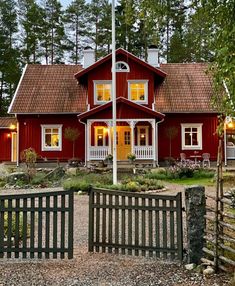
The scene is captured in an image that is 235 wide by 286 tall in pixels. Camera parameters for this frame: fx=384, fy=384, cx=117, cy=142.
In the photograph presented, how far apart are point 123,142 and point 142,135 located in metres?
1.24

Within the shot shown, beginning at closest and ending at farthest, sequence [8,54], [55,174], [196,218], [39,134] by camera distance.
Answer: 1. [196,218]
2. [55,174]
3. [39,134]
4. [8,54]

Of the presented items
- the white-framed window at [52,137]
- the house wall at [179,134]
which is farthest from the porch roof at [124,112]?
the white-framed window at [52,137]

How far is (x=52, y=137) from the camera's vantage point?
23.6 metres

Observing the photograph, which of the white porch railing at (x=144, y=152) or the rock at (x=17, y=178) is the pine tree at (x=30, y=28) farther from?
the rock at (x=17, y=178)

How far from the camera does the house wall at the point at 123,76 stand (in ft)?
77.2

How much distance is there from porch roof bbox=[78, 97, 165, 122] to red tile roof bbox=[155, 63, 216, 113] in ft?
5.32

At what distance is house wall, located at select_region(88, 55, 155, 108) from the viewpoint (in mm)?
23531

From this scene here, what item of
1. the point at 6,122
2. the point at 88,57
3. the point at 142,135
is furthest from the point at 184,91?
the point at 6,122

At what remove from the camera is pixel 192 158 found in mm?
23469

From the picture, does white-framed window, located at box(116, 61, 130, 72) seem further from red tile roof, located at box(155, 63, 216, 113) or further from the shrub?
the shrub

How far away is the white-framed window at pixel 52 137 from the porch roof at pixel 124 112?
220 cm

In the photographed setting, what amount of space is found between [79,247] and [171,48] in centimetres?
3553

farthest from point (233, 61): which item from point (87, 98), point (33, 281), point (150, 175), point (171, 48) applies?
point (171, 48)

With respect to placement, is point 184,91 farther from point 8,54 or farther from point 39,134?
point 8,54
